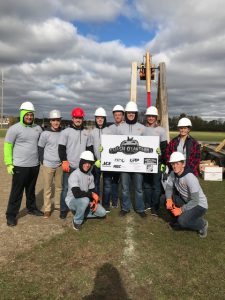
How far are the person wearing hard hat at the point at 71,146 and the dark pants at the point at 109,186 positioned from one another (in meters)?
0.92

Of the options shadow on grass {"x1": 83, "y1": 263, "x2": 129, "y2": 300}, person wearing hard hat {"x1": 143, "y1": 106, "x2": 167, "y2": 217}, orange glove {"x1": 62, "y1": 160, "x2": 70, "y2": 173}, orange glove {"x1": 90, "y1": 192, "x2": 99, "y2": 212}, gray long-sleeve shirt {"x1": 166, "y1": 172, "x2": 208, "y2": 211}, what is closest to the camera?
shadow on grass {"x1": 83, "y1": 263, "x2": 129, "y2": 300}

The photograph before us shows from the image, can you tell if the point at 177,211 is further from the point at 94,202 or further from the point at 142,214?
the point at 94,202

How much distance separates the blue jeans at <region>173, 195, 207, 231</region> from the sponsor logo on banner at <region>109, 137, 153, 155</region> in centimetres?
174

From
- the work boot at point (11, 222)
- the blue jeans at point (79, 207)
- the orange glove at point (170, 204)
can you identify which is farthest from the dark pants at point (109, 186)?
the work boot at point (11, 222)

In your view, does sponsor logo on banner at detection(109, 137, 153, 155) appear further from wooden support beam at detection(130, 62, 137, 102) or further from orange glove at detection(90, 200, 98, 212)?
wooden support beam at detection(130, 62, 137, 102)

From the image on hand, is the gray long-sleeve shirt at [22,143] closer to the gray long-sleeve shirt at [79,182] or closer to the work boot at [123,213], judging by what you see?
the gray long-sleeve shirt at [79,182]

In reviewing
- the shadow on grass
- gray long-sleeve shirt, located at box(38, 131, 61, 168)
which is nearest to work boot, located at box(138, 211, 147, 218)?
gray long-sleeve shirt, located at box(38, 131, 61, 168)

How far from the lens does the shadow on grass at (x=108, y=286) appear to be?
3.77 meters

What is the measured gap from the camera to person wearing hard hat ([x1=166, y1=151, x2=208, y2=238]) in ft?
18.4

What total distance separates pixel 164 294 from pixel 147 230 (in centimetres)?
222

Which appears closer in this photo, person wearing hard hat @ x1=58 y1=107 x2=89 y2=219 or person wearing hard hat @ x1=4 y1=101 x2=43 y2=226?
person wearing hard hat @ x1=4 y1=101 x2=43 y2=226

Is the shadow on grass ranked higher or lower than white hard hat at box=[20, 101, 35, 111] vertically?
lower

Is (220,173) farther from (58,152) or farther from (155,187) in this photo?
(58,152)

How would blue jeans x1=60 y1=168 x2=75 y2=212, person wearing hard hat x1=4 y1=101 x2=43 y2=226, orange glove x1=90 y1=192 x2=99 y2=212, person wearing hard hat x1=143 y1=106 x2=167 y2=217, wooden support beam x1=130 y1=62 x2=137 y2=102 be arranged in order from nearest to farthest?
person wearing hard hat x1=4 y1=101 x2=43 y2=226, orange glove x1=90 y1=192 x2=99 y2=212, blue jeans x1=60 y1=168 x2=75 y2=212, person wearing hard hat x1=143 y1=106 x2=167 y2=217, wooden support beam x1=130 y1=62 x2=137 y2=102
